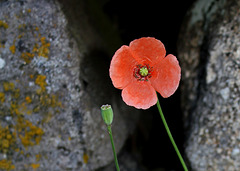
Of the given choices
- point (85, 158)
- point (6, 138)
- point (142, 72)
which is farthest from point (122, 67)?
point (6, 138)

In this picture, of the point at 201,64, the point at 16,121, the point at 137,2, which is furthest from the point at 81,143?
the point at 137,2

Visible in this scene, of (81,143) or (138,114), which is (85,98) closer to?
(81,143)

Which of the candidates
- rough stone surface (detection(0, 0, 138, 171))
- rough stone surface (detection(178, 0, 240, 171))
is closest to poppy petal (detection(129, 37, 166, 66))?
rough stone surface (detection(0, 0, 138, 171))

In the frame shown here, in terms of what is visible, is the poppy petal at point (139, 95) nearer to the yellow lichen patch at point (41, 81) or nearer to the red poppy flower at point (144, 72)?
the red poppy flower at point (144, 72)

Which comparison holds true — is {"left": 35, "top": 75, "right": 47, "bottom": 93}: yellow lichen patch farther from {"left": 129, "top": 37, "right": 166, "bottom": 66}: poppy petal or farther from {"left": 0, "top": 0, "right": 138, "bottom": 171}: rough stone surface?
{"left": 129, "top": 37, "right": 166, "bottom": 66}: poppy petal

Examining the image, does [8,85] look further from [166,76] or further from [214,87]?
[214,87]
